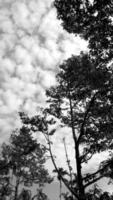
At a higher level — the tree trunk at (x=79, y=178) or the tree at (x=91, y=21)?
the tree at (x=91, y=21)

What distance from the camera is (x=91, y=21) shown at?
10297mm

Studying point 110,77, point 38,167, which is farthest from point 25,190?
point 110,77

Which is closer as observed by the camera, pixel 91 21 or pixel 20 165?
pixel 91 21

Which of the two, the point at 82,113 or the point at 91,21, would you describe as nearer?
the point at 91,21

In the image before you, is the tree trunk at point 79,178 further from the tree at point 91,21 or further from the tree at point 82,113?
the tree at point 91,21

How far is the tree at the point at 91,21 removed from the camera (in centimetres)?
994

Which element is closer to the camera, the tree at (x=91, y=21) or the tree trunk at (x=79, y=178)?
the tree at (x=91, y=21)

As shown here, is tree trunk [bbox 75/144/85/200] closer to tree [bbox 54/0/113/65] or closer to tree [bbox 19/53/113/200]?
tree [bbox 19/53/113/200]

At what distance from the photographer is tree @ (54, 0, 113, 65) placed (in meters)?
9.94

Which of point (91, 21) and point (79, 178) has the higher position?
point (91, 21)

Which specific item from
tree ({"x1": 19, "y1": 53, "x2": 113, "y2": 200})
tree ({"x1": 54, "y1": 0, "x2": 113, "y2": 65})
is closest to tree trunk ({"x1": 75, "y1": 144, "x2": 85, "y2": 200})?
tree ({"x1": 19, "y1": 53, "x2": 113, "y2": 200})

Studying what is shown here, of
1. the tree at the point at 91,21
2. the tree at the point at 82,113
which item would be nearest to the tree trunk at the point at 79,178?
the tree at the point at 82,113

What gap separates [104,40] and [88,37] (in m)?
0.97

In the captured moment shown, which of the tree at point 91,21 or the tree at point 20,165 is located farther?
the tree at point 20,165
